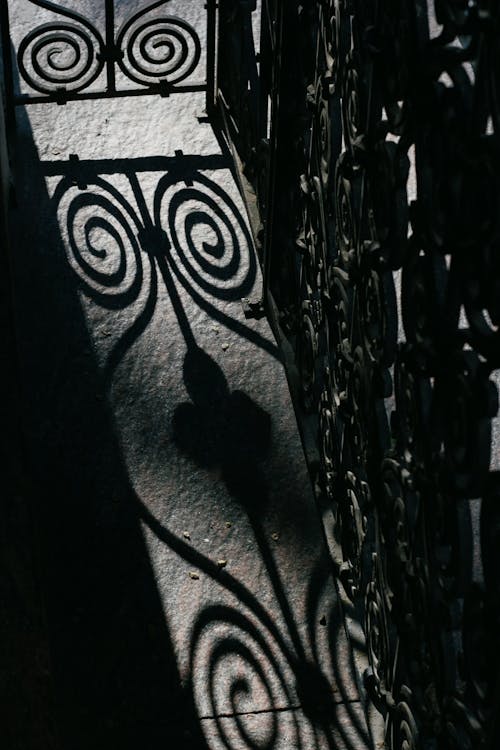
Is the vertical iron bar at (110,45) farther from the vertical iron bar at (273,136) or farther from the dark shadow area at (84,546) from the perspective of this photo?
the vertical iron bar at (273,136)

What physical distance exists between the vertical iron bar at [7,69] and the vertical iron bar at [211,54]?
809mm

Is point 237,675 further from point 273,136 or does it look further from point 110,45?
point 110,45

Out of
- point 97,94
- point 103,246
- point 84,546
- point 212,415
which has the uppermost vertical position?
point 97,94

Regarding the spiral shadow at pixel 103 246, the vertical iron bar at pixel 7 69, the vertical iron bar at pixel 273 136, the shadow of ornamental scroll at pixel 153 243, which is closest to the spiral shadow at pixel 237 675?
the shadow of ornamental scroll at pixel 153 243

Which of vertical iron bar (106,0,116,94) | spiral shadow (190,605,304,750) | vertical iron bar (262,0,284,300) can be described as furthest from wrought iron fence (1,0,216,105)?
spiral shadow (190,605,304,750)

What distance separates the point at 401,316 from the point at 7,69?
2531 mm

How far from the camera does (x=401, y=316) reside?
291 centimetres

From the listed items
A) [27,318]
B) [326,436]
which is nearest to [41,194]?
[27,318]

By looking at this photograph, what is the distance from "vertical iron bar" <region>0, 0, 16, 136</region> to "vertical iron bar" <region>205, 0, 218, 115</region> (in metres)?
0.81

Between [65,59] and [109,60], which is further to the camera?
[65,59]

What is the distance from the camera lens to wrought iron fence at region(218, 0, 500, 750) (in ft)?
6.83

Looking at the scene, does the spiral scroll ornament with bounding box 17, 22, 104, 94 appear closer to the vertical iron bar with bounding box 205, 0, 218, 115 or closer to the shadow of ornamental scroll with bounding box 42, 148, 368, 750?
the shadow of ornamental scroll with bounding box 42, 148, 368, 750

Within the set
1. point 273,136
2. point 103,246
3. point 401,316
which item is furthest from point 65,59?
point 401,316

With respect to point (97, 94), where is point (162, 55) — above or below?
above
